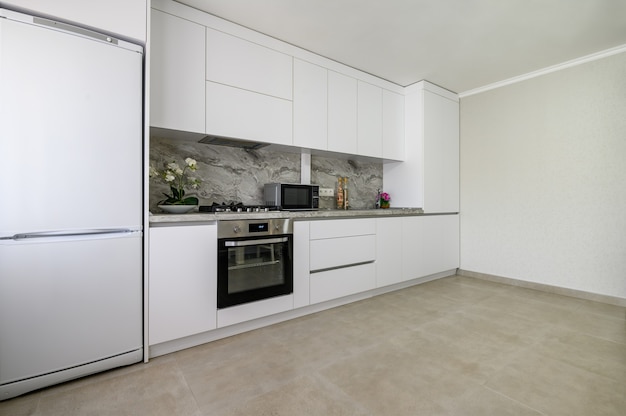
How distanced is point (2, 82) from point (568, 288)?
493cm

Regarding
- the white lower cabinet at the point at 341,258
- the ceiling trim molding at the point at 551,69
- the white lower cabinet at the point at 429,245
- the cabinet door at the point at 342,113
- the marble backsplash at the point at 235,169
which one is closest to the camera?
the marble backsplash at the point at 235,169

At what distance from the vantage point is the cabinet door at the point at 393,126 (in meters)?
3.68

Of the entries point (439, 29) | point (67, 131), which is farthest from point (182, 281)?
point (439, 29)

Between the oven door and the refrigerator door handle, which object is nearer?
the refrigerator door handle

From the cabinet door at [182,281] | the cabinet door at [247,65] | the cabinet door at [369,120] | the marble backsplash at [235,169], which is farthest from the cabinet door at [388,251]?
the cabinet door at [182,281]

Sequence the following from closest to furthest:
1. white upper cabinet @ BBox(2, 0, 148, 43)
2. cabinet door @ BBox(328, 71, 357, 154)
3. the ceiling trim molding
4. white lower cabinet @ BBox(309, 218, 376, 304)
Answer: white upper cabinet @ BBox(2, 0, 148, 43)
white lower cabinet @ BBox(309, 218, 376, 304)
the ceiling trim molding
cabinet door @ BBox(328, 71, 357, 154)

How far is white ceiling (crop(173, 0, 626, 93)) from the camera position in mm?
2293

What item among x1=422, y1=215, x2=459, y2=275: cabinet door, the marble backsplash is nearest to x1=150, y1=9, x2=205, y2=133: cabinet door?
the marble backsplash

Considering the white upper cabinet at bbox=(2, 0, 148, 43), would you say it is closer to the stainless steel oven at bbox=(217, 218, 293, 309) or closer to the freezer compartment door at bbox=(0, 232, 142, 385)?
the freezer compartment door at bbox=(0, 232, 142, 385)

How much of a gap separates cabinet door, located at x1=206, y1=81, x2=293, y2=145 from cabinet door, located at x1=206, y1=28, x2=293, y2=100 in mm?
66

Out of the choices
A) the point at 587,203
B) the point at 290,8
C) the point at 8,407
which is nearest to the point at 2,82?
the point at 8,407

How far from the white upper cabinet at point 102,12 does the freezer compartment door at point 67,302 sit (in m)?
1.19

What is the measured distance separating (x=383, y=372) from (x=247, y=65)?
99.2 inches

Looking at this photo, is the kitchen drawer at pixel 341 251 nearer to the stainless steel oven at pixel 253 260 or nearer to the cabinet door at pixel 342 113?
the stainless steel oven at pixel 253 260
